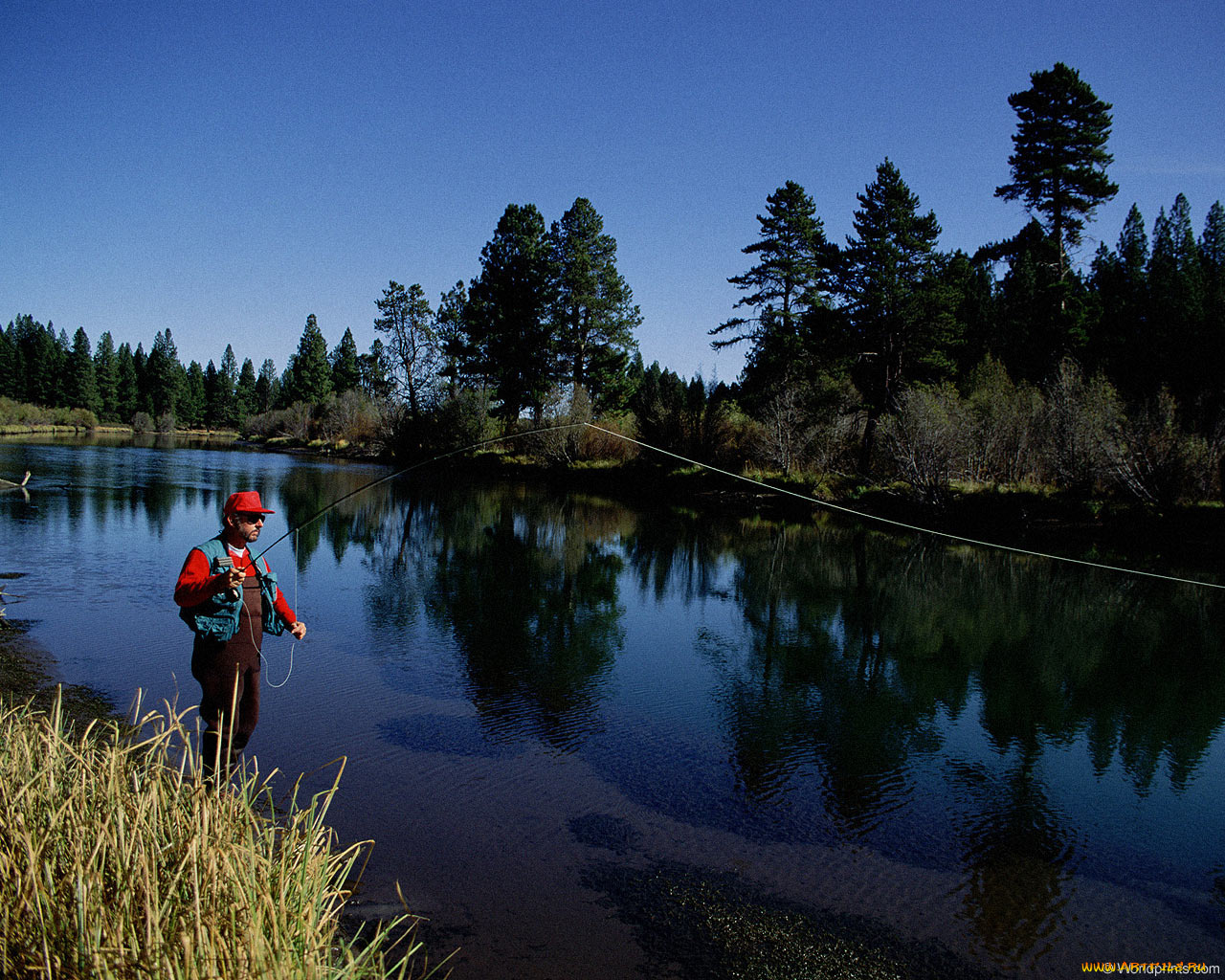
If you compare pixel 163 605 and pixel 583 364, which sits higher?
pixel 583 364

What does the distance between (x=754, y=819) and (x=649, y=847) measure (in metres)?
0.90

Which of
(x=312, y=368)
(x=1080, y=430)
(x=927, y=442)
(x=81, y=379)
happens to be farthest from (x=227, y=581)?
(x=81, y=379)

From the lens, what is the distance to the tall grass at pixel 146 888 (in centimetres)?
259

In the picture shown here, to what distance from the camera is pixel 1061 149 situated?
103 feet

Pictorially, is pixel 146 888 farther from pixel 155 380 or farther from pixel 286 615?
pixel 155 380

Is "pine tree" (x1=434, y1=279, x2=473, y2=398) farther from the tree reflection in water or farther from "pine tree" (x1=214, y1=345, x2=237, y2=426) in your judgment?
"pine tree" (x1=214, y1=345, x2=237, y2=426)

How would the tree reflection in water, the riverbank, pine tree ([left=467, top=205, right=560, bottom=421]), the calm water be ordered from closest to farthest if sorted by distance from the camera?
the calm water
the tree reflection in water
the riverbank
pine tree ([left=467, top=205, right=560, bottom=421])

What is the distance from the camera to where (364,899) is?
4.68 m

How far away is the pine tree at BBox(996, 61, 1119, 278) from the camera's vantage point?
31.0 metres

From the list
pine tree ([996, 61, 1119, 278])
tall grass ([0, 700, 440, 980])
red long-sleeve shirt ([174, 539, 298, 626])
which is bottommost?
tall grass ([0, 700, 440, 980])

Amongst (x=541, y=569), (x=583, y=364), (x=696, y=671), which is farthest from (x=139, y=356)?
(x=696, y=671)

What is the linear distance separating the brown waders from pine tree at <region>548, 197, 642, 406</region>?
121ft

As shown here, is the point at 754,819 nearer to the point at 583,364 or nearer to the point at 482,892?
the point at 482,892

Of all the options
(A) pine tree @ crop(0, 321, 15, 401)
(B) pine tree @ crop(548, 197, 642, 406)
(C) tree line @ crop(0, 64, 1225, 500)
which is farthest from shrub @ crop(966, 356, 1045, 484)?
(A) pine tree @ crop(0, 321, 15, 401)
